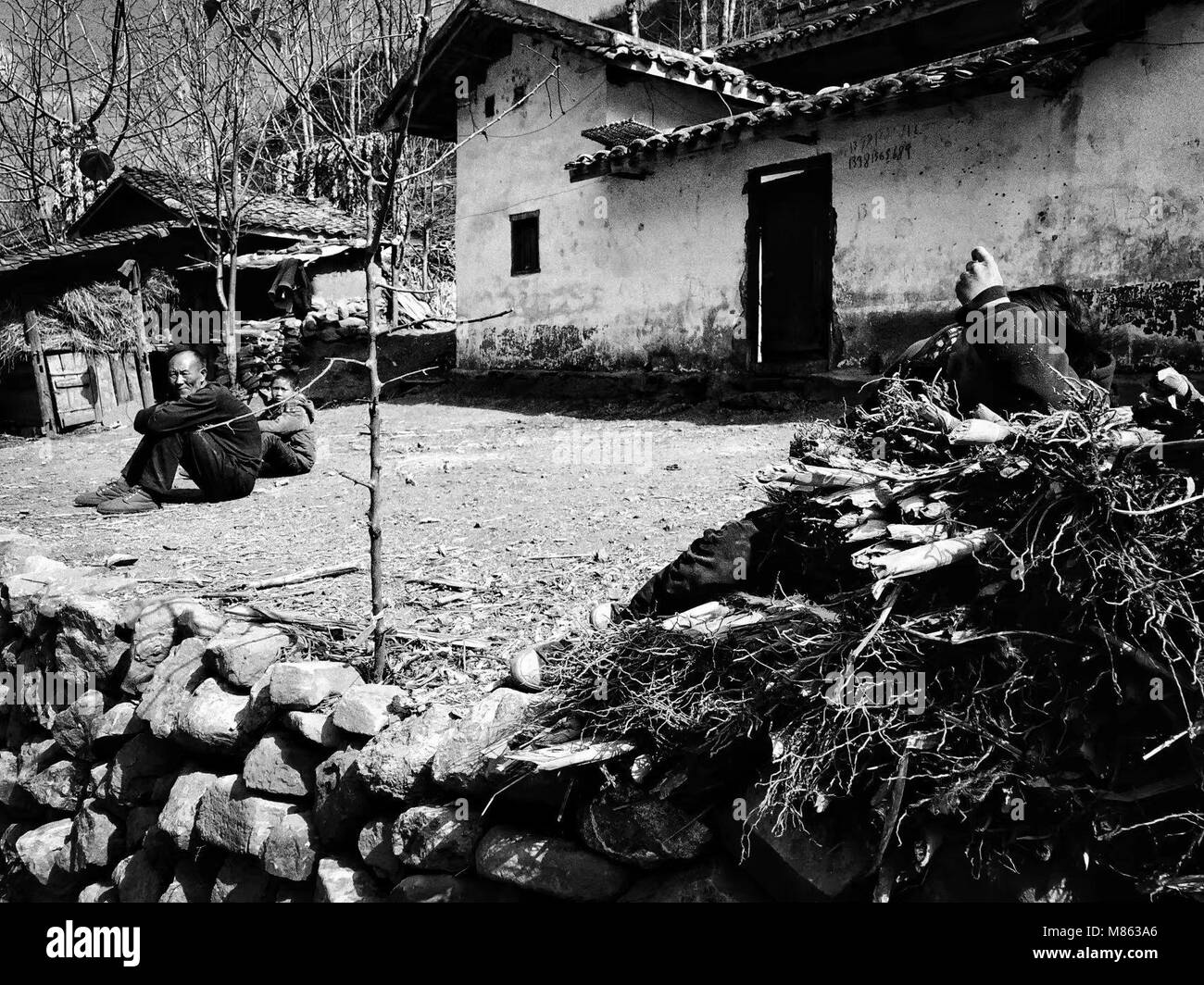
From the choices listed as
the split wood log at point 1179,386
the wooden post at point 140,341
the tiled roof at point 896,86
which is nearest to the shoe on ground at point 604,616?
the split wood log at point 1179,386

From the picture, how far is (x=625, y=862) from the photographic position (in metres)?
2.63

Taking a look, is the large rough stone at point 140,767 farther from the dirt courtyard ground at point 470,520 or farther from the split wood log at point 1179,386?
the split wood log at point 1179,386

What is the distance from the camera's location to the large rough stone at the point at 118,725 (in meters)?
4.43

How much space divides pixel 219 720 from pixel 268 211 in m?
12.3

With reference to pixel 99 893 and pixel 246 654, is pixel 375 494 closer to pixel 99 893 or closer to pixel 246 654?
pixel 246 654

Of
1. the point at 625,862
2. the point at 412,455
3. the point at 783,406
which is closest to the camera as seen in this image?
the point at 625,862

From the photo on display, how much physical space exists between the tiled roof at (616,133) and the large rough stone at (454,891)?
9564 mm

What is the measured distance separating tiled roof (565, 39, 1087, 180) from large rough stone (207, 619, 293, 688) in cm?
685

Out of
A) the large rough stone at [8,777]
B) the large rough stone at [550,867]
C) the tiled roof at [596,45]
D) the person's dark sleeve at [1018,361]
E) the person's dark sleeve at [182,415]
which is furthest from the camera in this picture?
the tiled roof at [596,45]

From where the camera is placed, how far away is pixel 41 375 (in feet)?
42.7

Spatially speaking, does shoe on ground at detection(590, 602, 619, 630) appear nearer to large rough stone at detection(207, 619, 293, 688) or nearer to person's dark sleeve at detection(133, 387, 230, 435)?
large rough stone at detection(207, 619, 293, 688)

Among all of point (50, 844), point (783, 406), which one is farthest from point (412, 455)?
point (50, 844)

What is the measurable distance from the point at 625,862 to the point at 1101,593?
1.38 m
